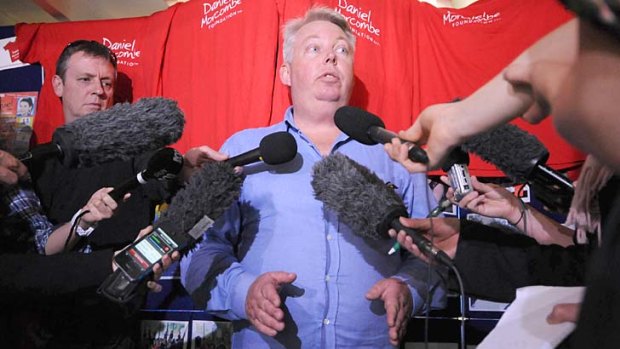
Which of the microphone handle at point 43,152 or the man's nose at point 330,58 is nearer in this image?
the microphone handle at point 43,152

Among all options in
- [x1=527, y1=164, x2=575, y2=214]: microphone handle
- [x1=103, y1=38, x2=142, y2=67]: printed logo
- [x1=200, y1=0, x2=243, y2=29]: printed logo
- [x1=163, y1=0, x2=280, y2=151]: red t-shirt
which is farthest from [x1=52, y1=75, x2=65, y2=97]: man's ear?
[x1=527, y1=164, x2=575, y2=214]: microphone handle

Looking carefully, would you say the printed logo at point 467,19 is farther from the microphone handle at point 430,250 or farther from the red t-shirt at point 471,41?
the microphone handle at point 430,250

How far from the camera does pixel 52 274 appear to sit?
1.15 meters

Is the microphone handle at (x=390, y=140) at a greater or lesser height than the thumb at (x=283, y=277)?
greater

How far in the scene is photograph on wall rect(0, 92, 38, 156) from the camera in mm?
2328

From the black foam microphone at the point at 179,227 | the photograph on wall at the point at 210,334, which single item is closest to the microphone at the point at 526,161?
the black foam microphone at the point at 179,227

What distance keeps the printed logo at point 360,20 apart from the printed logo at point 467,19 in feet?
1.00

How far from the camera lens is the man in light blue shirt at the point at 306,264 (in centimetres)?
125

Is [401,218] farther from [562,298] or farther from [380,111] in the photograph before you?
[380,111]

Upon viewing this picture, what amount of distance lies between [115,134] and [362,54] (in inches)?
47.0

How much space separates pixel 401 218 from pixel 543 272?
0.99 feet

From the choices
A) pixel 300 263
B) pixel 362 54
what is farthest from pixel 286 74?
pixel 300 263

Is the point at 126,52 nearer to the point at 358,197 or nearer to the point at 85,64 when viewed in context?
the point at 85,64

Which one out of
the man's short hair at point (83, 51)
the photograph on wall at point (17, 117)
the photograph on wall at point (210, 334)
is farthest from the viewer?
the photograph on wall at point (17, 117)
